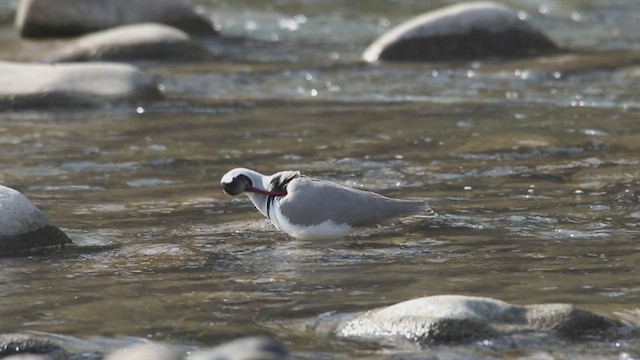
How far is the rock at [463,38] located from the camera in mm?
15961

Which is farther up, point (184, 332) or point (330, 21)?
point (330, 21)

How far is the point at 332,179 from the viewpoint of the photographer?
994 cm

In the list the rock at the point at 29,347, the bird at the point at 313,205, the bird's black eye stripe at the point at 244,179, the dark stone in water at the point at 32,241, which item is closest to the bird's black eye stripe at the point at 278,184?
→ the bird at the point at 313,205

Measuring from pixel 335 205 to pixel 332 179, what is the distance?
200cm

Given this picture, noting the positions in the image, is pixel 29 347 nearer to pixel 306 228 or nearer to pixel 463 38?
pixel 306 228

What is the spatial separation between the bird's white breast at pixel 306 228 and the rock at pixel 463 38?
7984mm

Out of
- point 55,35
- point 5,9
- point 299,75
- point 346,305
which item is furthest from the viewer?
point 5,9

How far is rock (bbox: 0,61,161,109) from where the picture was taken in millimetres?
13336

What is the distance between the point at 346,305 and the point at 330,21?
1263cm

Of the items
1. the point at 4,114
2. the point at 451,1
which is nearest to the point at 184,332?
the point at 4,114

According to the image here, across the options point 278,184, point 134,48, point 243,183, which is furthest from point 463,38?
point 243,183

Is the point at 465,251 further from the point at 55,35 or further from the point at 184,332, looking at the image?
the point at 55,35

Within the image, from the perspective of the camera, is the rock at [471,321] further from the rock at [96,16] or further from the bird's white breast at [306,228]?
the rock at [96,16]

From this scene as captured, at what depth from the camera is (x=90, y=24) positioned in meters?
18.1
